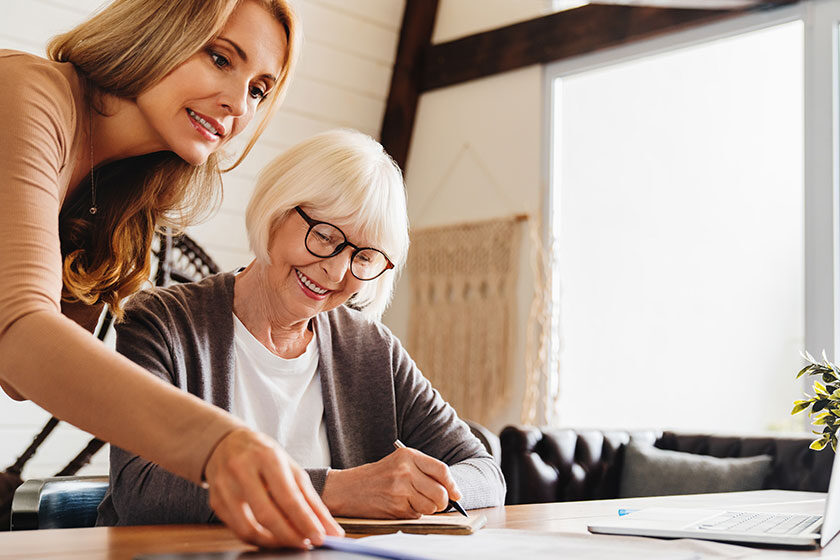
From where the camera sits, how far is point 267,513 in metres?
0.79

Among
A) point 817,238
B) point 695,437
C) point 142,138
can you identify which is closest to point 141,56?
point 142,138

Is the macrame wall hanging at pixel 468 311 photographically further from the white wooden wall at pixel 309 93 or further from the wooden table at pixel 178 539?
the wooden table at pixel 178 539

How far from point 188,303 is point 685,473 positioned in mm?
1795

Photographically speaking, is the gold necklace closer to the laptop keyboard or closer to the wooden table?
the wooden table

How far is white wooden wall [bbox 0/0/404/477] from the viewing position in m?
3.72

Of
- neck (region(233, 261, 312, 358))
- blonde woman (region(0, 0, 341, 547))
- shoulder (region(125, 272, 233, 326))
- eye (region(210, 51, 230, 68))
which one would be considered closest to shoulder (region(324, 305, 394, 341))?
neck (region(233, 261, 312, 358))

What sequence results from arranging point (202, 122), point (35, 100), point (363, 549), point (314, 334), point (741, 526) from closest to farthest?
point (363, 549)
point (35, 100)
point (741, 526)
point (202, 122)
point (314, 334)

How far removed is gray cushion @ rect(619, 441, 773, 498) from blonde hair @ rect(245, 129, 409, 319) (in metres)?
1.45

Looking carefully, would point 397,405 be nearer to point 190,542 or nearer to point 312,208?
point 312,208

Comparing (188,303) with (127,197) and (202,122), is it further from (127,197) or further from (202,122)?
(202,122)

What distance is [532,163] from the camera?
4520 millimetres

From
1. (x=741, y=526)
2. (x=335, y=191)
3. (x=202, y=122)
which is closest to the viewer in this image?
(x=741, y=526)

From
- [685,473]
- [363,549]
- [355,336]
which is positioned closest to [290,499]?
[363,549]

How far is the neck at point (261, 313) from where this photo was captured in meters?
1.74
